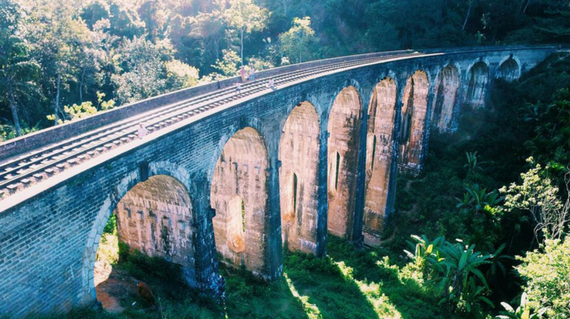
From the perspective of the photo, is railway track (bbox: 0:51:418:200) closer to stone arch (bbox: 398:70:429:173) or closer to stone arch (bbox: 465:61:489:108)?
stone arch (bbox: 398:70:429:173)

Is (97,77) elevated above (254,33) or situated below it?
below

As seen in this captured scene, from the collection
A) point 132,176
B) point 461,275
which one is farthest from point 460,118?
point 132,176

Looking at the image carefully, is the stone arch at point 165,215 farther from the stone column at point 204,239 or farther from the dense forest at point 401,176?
the dense forest at point 401,176

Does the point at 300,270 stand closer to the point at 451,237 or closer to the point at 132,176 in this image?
the point at 451,237

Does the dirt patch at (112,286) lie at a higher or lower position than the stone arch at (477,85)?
lower

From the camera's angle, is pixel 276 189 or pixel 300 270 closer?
pixel 276 189

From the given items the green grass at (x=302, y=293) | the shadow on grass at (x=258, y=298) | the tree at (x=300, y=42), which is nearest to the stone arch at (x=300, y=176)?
the green grass at (x=302, y=293)

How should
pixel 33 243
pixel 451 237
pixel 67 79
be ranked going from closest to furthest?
pixel 33 243
pixel 451 237
pixel 67 79
